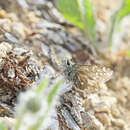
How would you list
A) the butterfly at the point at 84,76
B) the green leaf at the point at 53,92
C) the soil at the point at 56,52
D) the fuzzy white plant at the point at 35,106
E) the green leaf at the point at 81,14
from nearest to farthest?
the fuzzy white plant at the point at 35,106 → the green leaf at the point at 53,92 → the soil at the point at 56,52 → the butterfly at the point at 84,76 → the green leaf at the point at 81,14

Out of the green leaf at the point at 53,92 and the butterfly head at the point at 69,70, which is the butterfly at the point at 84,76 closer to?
the butterfly head at the point at 69,70

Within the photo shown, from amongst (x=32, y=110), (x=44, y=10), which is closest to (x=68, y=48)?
(x=44, y=10)

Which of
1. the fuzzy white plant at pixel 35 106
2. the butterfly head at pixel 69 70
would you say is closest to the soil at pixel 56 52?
the butterfly head at pixel 69 70

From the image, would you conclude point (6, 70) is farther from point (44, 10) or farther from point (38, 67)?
point (44, 10)

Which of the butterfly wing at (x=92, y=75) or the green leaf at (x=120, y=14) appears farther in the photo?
the green leaf at (x=120, y=14)

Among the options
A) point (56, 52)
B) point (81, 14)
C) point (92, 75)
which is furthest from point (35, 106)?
point (81, 14)

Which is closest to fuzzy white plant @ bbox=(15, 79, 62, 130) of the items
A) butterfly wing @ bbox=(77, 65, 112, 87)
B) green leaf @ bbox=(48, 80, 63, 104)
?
green leaf @ bbox=(48, 80, 63, 104)
